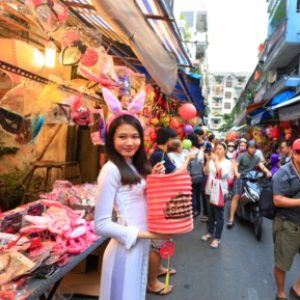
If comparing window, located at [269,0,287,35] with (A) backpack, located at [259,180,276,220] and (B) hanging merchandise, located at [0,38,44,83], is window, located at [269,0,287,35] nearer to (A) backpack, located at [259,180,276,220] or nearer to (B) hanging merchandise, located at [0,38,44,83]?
(A) backpack, located at [259,180,276,220]

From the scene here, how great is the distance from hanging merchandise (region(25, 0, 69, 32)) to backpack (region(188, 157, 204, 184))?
16.2ft

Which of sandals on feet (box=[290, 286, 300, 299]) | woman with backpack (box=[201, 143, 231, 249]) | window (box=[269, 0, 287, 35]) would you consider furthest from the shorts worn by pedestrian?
window (box=[269, 0, 287, 35])

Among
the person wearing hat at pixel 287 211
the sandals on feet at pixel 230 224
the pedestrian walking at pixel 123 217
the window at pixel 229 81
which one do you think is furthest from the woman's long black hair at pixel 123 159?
the window at pixel 229 81

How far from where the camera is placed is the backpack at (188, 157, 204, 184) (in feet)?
24.8

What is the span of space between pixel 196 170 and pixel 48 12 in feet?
17.7

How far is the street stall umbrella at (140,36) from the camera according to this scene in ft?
9.82

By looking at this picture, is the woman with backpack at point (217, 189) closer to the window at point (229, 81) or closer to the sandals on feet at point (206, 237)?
the sandals on feet at point (206, 237)

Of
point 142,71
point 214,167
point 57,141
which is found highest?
point 142,71

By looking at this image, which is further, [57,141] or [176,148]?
[57,141]

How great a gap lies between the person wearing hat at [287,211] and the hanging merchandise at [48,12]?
2.72 meters

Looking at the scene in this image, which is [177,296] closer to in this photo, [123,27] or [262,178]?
[123,27]

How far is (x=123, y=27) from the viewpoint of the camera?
326cm

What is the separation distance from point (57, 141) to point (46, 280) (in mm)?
4720

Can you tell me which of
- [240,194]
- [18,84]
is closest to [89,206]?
[18,84]
